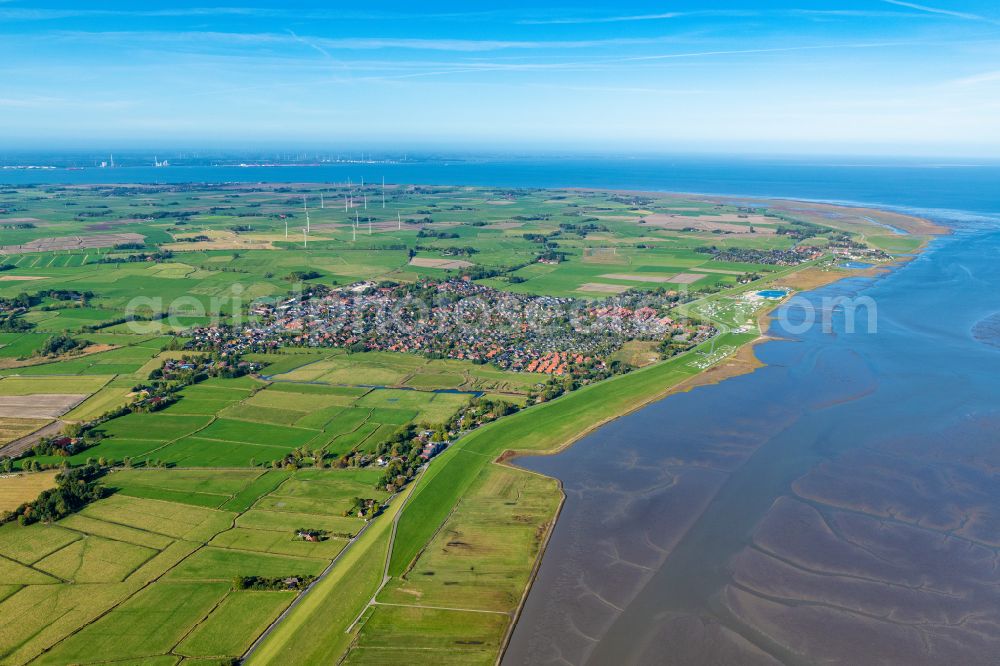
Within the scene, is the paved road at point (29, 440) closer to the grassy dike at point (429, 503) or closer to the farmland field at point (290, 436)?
the farmland field at point (290, 436)

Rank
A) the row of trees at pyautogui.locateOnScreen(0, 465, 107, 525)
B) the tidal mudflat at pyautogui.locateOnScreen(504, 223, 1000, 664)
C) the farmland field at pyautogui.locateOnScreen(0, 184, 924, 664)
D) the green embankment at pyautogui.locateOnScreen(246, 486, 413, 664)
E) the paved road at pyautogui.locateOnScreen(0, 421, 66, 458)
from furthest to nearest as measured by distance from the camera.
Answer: the paved road at pyautogui.locateOnScreen(0, 421, 66, 458), the row of trees at pyautogui.locateOnScreen(0, 465, 107, 525), the farmland field at pyautogui.locateOnScreen(0, 184, 924, 664), the tidal mudflat at pyautogui.locateOnScreen(504, 223, 1000, 664), the green embankment at pyautogui.locateOnScreen(246, 486, 413, 664)

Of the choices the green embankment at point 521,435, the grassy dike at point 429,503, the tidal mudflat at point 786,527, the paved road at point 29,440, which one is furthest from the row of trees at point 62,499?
the tidal mudflat at point 786,527

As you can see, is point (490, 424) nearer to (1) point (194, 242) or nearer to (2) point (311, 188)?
(1) point (194, 242)

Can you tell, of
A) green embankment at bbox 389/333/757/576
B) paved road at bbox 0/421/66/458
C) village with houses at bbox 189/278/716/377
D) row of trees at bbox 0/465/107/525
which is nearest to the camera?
row of trees at bbox 0/465/107/525

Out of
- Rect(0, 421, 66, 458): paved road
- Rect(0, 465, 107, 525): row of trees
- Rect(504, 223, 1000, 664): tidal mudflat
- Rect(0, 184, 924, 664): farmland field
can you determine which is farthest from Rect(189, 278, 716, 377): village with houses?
Rect(0, 465, 107, 525): row of trees

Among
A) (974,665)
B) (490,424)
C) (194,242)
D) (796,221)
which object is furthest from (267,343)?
(796,221)

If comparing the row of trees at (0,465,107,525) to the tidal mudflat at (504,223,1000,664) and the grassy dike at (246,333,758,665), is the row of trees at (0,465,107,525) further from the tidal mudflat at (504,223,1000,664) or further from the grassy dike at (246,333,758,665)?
the tidal mudflat at (504,223,1000,664)

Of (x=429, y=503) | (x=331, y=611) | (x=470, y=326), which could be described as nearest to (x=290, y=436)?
(x=429, y=503)
